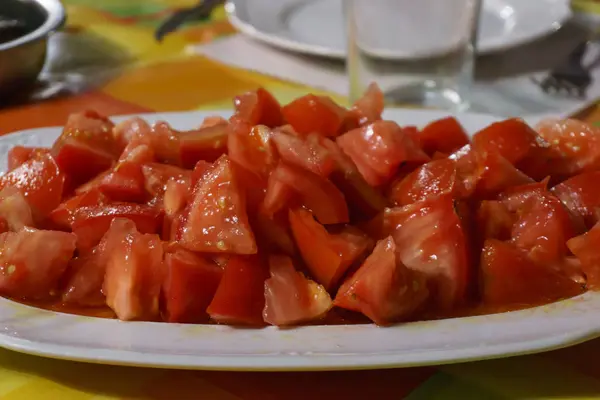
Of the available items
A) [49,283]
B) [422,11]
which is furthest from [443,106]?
[49,283]

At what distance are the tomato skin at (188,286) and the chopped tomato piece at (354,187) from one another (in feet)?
0.75

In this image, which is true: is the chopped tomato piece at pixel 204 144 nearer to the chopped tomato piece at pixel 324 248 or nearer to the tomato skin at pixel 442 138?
the chopped tomato piece at pixel 324 248

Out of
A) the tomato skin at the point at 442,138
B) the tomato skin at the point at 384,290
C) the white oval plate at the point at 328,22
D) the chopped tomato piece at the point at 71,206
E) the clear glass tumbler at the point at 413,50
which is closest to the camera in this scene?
the tomato skin at the point at 384,290

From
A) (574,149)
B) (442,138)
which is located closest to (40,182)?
(442,138)

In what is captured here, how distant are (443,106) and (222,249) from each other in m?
1.08

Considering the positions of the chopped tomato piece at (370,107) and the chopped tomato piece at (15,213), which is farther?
the chopped tomato piece at (370,107)

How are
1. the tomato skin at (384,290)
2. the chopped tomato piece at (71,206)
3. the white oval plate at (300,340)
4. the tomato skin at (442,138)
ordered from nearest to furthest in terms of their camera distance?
the white oval plate at (300,340) → the tomato skin at (384,290) → the chopped tomato piece at (71,206) → the tomato skin at (442,138)

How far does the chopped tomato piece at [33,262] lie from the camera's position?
3.35 ft

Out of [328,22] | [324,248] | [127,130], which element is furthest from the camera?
[328,22]

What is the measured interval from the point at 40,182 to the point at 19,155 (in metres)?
0.15

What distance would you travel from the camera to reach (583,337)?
2.80 feet

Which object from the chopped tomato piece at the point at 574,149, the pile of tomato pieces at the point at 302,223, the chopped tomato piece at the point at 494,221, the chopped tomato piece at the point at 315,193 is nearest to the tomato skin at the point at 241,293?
the pile of tomato pieces at the point at 302,223

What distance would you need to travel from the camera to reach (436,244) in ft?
3.30

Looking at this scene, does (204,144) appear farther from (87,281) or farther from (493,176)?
(493,176)
